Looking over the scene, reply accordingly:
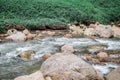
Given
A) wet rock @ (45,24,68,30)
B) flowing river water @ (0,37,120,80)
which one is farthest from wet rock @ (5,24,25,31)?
flowing river water @ (0,37,120,80)

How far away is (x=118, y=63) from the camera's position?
32.0 feet

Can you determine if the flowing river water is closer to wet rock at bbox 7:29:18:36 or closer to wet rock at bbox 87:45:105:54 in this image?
wet rock at bbox 87:45:105:54

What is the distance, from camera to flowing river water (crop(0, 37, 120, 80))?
8766 millimetres

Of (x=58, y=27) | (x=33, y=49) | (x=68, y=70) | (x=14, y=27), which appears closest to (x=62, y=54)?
(x=68, y=70)

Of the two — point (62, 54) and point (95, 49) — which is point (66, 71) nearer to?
point (62, 54)

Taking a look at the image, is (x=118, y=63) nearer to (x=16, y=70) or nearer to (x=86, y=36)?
(x=16, y=70)

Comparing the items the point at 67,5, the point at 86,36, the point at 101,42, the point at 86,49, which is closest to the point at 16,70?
the point at 86,49

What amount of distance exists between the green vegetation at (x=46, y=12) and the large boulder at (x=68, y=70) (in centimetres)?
891

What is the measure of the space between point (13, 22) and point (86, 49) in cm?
581

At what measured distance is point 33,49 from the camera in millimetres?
11867

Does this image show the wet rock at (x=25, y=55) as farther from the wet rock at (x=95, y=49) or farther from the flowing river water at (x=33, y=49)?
the wet rock at (x=95, y=49)

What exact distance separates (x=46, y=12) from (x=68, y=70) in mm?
12002

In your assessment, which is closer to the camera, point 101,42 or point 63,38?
point 101,42

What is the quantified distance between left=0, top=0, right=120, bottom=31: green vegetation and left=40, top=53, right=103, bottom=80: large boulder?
29.2 ft
